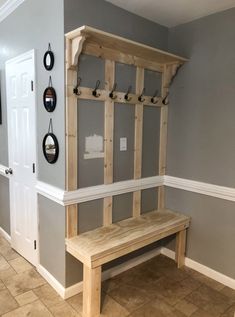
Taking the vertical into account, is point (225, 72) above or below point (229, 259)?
above

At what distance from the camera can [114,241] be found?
7.17 feet

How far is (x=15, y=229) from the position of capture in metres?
3.03

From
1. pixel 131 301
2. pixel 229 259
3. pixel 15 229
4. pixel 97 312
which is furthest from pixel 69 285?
pixel 229 259

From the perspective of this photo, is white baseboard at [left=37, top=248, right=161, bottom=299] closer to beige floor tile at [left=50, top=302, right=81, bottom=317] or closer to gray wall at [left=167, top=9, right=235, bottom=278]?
beige floor tile at [left=50, top=302, right=81, bottom=317]

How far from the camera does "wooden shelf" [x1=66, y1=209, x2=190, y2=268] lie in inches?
80.0

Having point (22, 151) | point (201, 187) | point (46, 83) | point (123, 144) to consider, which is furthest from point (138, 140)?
point (22, 151)

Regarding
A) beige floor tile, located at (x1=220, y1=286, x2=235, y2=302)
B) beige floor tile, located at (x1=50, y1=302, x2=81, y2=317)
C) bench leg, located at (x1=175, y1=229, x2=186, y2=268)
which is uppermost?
bench leg, located at (x1=175, y1=229, x2=186, y2=268)

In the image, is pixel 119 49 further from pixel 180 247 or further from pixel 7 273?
pixel 7 273

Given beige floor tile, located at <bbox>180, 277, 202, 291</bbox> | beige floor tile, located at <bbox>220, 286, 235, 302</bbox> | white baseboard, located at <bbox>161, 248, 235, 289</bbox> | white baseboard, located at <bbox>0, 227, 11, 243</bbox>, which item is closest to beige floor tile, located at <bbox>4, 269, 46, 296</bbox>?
white baseboard, located at <bbox>0, 227, 11, 243</bbox>

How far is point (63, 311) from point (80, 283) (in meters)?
0.29

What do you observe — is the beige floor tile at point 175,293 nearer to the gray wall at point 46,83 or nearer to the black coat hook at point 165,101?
the gray wall at point 46,83

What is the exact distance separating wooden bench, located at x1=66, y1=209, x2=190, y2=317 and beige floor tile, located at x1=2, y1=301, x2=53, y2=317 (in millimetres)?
340

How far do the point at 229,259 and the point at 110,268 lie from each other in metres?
1.17

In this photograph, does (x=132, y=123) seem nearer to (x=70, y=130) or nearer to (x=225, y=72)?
(x=70, y=130)
